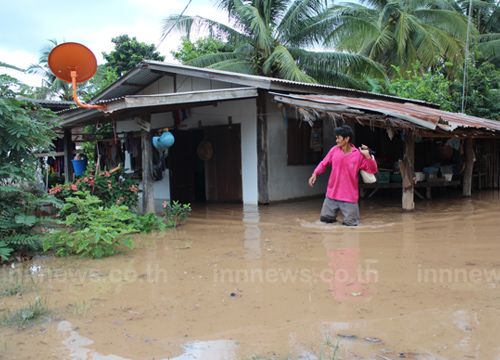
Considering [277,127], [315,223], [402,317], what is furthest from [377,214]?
[402,317]

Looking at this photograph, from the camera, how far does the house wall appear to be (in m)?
10.1

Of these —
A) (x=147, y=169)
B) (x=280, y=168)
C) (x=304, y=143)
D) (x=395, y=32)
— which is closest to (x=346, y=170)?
(x=280, y=168)

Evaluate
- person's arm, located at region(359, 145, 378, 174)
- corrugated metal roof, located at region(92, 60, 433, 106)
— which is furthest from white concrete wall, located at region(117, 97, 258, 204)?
person's arm, located at region(359, 145, 378, 174)

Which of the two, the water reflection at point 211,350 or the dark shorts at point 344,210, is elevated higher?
the dark shorts at point 344,210

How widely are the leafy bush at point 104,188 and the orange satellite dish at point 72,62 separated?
1759 millimetres

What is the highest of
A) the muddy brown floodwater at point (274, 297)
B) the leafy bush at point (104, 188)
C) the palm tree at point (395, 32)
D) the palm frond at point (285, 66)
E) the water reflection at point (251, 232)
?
the palm tree at point (395, 32)

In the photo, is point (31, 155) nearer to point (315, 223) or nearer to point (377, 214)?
point (315, 223)

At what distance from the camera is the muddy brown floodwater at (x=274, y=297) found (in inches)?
117

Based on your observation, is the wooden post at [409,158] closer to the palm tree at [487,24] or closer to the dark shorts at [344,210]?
the dark shorts at [344,210]

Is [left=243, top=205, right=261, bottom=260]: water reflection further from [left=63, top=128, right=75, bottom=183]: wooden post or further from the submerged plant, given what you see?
[left=63, top=128, right=75, bottom=183]: wooden post

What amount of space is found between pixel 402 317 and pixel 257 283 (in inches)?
59.5

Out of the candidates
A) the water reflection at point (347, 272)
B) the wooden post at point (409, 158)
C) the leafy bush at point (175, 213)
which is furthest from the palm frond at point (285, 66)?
the water reflection at point (347, 272)

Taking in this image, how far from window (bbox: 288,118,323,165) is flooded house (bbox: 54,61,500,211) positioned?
0.03 m

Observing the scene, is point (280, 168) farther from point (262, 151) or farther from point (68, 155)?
point (68, 155)
